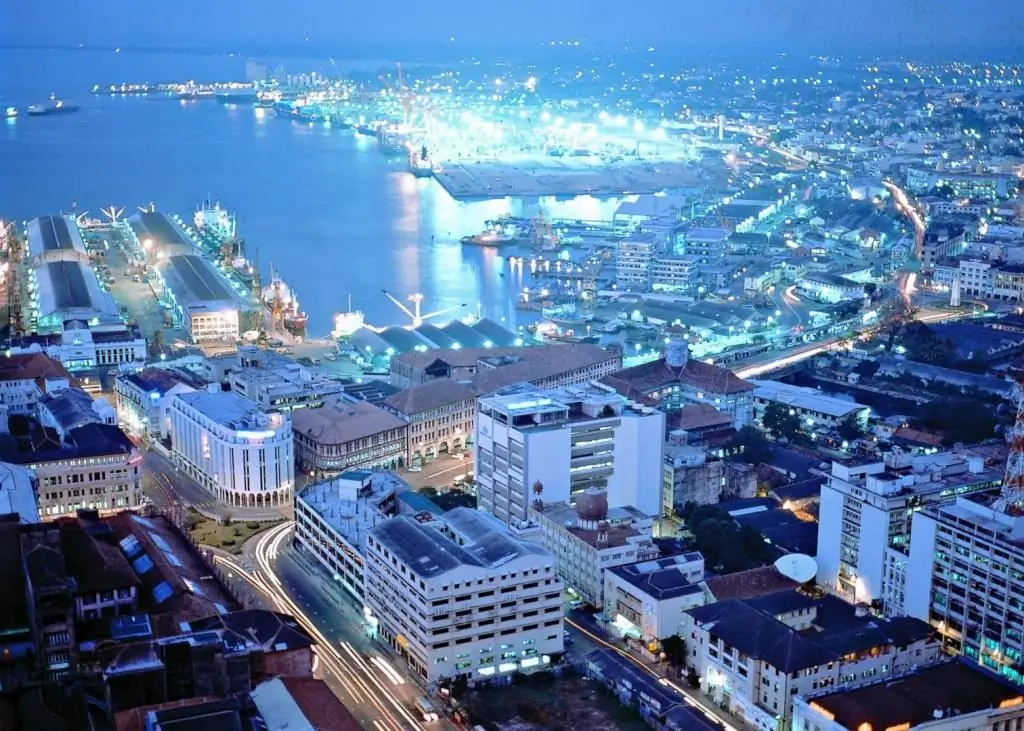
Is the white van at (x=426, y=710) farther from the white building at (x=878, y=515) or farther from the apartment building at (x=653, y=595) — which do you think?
the white building at (x=878, y=515)

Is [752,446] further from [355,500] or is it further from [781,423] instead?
[355,500]

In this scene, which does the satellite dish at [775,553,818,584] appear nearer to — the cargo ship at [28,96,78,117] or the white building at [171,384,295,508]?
the white building at [171,384,295,508]

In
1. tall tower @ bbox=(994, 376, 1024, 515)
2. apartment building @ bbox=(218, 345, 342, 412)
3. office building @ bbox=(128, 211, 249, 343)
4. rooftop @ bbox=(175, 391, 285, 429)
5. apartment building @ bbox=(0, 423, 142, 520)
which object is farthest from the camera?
office building @ bbox=(128, 211, 249, 343)

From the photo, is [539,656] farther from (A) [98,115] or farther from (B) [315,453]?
(A) [98,115]

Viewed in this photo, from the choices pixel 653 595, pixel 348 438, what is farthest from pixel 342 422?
pixel 653 595

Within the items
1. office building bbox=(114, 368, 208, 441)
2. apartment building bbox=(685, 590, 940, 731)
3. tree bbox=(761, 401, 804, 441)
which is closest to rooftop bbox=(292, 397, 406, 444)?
office building bbox=(114, 368, 208, 441)

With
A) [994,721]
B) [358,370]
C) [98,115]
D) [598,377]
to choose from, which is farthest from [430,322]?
[98,115]
